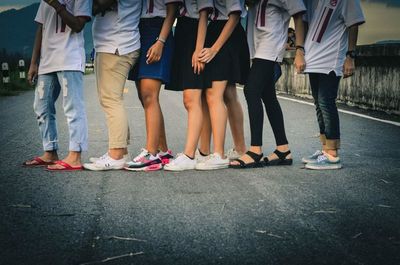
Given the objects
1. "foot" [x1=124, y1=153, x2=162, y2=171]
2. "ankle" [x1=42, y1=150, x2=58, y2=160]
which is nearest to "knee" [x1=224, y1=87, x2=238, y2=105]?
"foot" [x1=124, y1=153, x2=162, y2=171]

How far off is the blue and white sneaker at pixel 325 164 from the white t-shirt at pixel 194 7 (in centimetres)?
162

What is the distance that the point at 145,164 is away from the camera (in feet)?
16.9

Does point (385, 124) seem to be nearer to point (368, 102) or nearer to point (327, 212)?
point (368, 102)

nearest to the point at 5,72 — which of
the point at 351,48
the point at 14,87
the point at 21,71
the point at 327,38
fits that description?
the point at 14,87

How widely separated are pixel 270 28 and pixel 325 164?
1291 mm

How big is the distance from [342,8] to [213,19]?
3.67 feet

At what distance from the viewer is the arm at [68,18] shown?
4828 mm

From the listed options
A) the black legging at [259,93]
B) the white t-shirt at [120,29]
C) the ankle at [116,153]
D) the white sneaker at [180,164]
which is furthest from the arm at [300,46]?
the ankle at [116,153]

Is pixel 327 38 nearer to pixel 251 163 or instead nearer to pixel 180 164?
pixel 251 163

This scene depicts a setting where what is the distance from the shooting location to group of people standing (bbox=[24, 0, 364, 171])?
5035 millimetres

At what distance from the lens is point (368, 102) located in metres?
10.8

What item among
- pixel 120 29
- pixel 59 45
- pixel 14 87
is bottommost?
pixel 14 87

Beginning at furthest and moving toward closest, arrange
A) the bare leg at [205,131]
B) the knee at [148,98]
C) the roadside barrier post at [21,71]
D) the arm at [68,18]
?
the roadside barrier post at [21,71]
the bare leg at [205,131]
the knee at [148,98]
the arm at [68,18]

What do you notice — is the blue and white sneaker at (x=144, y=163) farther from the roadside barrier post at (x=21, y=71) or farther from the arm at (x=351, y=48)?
the roadside barrier post at (x=21, y=71)
